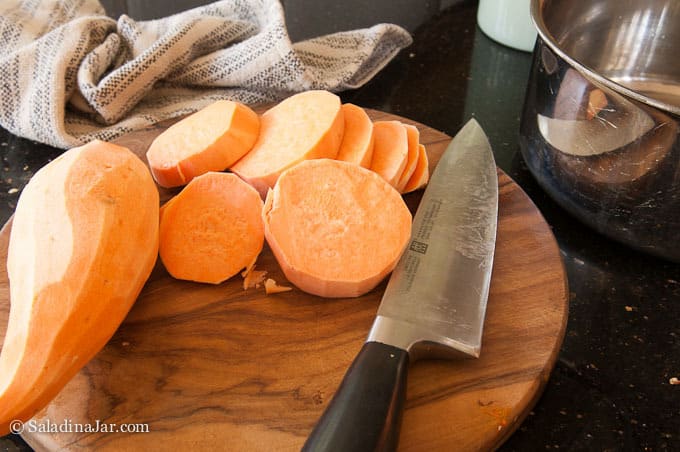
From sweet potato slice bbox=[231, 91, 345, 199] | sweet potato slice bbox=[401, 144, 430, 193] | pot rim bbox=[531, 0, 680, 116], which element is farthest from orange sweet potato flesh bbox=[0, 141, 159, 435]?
pot rim bbox=[531, 0, 680, 116]

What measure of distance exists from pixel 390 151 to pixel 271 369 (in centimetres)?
45

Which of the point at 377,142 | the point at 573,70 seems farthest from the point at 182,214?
the point at 573,70

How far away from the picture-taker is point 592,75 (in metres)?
0.96

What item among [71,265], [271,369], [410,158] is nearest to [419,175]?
[410,158]

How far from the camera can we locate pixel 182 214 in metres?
1.04

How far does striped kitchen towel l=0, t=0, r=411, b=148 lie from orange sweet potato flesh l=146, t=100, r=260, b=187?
25 centimetres

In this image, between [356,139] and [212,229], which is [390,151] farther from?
[212,229]

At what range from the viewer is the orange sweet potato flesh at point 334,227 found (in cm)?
96

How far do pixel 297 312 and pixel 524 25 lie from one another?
1158 millimetres

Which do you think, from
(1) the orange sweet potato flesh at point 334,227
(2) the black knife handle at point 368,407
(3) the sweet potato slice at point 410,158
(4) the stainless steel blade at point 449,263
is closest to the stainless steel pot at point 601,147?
(4) the stainless steel blade at point 449,263

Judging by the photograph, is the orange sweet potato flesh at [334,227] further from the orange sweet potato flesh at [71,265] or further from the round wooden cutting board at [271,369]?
the orange sweet potato flesh at [71,265]

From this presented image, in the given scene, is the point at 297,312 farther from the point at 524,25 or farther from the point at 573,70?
the point at 524,25

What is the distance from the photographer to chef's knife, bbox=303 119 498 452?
0.74m

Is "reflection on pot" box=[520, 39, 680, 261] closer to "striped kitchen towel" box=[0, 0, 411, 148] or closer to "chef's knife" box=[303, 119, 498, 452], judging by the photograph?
"chef's knife" box=[303, 119, 498, 452]
